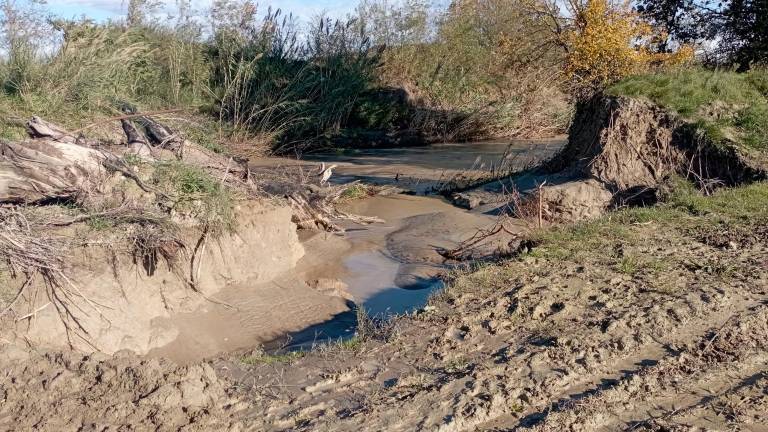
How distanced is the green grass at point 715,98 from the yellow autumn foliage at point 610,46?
199 inches

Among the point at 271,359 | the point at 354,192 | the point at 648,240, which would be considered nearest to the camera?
the point at 271,359

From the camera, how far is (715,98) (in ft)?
32.0

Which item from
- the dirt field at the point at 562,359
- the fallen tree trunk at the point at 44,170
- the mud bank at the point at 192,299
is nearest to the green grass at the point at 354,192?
the mud bank at the point at 192,299

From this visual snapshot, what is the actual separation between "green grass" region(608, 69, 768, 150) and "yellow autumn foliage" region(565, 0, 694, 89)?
16.6 ft

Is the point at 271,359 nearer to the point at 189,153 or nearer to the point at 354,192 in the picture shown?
the point at 189,153

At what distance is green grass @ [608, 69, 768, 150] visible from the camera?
9273 millimetres

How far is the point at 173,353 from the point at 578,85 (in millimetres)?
12745

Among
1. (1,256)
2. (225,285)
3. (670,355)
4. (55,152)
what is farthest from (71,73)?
→ (670,355)

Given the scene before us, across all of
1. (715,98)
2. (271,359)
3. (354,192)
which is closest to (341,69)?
(354,192)

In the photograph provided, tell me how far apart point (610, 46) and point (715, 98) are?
6061 mm

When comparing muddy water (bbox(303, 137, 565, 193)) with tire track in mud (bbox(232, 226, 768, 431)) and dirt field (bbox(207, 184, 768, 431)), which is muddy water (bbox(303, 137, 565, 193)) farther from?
tire track in mud (bbox(232, 226, 768, 431))

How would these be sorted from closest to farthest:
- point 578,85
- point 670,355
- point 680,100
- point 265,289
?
point 670,355 < point 265,289 < point 680,100 < point 578,85

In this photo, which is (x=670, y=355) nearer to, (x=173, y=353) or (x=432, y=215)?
(x=173, y=353)

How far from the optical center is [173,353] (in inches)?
221
